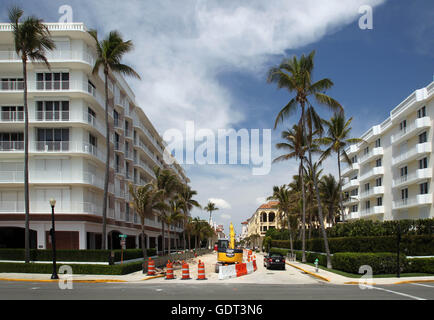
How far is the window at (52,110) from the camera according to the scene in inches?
1496

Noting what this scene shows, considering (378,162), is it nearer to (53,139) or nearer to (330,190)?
(330,190)

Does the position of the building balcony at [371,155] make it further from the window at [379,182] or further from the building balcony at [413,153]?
the building balcony at [413,153]

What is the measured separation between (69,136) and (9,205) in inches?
319

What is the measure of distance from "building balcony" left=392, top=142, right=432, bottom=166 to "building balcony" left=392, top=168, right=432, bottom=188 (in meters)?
1.83

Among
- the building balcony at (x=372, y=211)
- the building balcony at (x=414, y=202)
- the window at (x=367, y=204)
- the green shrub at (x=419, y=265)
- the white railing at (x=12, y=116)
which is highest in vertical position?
the white railing at (x=12, y=116)

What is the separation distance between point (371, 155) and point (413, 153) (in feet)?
46.5

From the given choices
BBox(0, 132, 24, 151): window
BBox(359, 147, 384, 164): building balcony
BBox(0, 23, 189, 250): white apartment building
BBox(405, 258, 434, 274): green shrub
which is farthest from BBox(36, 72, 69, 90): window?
BBox(359, 147, 384, 164): building balcony

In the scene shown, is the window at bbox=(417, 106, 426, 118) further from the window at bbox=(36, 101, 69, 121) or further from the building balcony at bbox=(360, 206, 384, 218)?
the window at bbox=(36, 101, 69, 121)

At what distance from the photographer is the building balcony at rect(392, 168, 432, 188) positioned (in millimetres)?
44000

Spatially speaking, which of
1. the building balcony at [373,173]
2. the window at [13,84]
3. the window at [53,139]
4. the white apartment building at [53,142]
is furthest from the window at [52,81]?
the building balcony at [373,173]


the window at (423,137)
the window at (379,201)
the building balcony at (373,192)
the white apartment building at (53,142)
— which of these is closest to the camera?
the white apartment building at (53,142)

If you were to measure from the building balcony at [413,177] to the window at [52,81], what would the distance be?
3714cm
